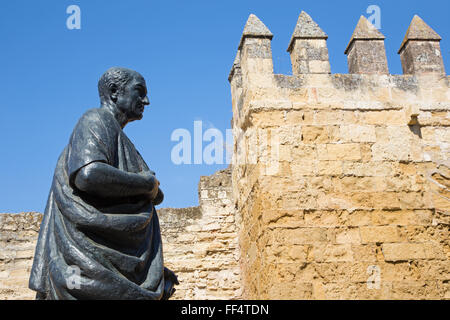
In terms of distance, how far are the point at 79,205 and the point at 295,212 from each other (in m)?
3.77

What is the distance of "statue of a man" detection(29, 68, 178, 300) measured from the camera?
207cm

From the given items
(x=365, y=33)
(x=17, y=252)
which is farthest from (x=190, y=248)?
(x=365, y=33)

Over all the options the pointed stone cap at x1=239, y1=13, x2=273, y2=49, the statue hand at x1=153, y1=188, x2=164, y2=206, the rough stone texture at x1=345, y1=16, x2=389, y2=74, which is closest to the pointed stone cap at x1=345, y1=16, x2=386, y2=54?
the rough stone texture at x1=345, y1=16, x2=389, y2=74

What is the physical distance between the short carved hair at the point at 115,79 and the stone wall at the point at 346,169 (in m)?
3.40

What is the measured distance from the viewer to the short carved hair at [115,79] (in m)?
2.54

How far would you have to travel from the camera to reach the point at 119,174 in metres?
2.22

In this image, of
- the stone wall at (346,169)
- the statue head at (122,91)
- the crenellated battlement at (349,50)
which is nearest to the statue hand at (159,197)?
the statue head at (122,91)

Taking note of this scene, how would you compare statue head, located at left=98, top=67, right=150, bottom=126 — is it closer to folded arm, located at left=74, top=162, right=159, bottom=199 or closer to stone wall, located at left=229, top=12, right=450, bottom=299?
folded arm, located at left=74, top=162, right=159, bottom=199

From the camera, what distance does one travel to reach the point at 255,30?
21.6 feet

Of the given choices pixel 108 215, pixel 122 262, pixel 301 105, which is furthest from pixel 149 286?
pixel 301 105

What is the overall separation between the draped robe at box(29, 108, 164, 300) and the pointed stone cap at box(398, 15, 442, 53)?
5.34 meters

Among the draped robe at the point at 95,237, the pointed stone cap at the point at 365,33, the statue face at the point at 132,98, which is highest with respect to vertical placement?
the pointed stone cap at the point at 365,33

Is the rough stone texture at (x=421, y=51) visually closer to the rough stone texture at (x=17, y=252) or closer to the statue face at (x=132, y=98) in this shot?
the statue face at (x=132, y=98)

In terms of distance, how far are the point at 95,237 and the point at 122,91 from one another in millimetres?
768
